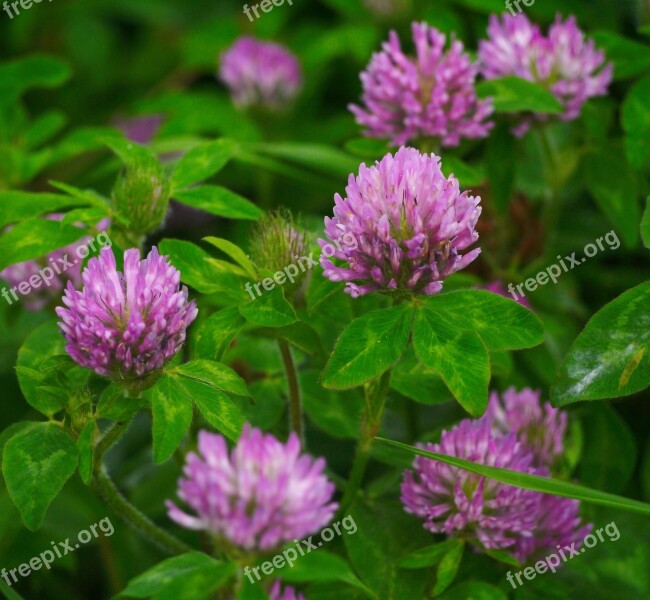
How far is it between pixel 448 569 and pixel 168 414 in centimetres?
50

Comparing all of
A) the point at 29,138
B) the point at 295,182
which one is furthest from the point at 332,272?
the point at 295,182

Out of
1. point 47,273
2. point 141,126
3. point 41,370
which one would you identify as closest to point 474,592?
point 41,370

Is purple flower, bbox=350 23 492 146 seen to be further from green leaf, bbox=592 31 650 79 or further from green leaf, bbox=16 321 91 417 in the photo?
green leaf, bbox=16 321 91 417

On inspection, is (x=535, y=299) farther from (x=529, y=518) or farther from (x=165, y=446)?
(x=165, y=446)

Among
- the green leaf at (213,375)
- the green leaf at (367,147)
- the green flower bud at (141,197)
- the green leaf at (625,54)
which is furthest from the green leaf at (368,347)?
the green leaf at (625,54)

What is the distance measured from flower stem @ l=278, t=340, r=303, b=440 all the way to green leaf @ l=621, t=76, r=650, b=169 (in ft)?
2.69

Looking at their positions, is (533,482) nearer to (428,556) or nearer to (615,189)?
(428,556)

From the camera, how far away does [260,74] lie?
292 centimetres

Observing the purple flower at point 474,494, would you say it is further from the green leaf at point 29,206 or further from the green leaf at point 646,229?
the green leaf at point 29,206

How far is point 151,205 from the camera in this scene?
1658 millimetres

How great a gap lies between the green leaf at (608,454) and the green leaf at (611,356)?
406 mm

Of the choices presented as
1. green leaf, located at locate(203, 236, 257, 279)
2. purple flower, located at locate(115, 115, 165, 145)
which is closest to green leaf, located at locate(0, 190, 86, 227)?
green leaf, located at locate(203, 236, 257, 279)

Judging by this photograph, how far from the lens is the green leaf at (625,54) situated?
2.06m

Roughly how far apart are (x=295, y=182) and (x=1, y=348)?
40.5 inches
